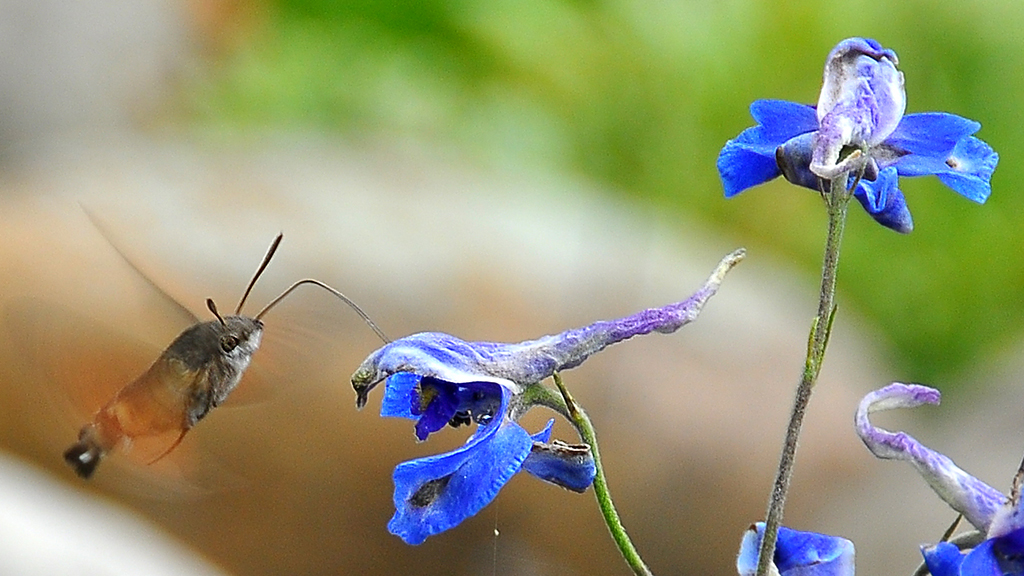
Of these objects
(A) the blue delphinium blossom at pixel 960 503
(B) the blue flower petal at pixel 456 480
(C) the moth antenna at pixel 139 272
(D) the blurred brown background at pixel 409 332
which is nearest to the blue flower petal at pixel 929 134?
(A) the blue delphinium blossom at pixel 960 503

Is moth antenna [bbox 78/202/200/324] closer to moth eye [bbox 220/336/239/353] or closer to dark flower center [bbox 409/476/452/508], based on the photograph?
moth eye [bbox 220/336/239/353]

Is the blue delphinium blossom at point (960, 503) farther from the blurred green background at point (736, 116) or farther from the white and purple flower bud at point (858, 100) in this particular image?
the blurred green background at point (736, 116)

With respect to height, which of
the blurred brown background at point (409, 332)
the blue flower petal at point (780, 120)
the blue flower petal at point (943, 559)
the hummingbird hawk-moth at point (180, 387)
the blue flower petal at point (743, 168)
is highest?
the blue flower petal at point (780, 120)

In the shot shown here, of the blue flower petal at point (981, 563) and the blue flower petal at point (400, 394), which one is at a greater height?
the blue flower petal at point (981, 563)

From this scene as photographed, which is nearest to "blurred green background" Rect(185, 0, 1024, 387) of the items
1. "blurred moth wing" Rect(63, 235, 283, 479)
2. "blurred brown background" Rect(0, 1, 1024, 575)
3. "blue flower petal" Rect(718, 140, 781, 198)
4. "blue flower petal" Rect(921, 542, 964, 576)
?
"blurred brown background" Rect(0, 1, 1024, 575)

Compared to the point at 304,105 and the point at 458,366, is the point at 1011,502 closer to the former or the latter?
the point at 458,366

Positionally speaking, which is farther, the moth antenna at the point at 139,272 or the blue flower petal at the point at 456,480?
the moth antenna at the point at 139,272

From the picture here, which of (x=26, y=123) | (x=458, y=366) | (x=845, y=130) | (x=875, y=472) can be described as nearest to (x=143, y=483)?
(x=458, y=366)
